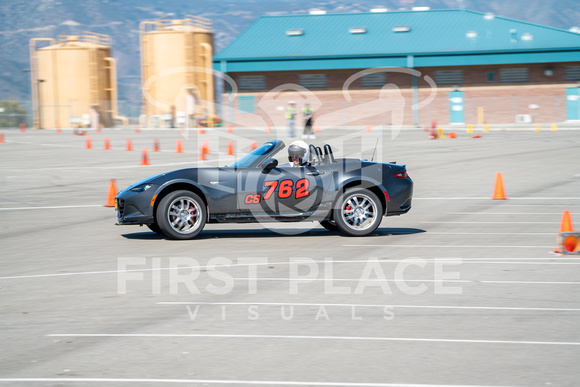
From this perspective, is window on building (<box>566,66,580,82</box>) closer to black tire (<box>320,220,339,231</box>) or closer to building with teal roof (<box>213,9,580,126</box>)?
building with teal roof (<box>213,9,580,126</box>)

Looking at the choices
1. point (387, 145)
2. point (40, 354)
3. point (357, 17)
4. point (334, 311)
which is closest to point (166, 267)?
point (334, 311)

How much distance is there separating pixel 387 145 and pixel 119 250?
1084 inches

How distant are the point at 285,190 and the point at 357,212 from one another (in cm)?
119

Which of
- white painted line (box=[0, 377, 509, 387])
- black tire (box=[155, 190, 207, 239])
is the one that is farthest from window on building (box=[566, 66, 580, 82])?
white painted line (box=[0, 377, 509, 387])

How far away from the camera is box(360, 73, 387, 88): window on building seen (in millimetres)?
62000

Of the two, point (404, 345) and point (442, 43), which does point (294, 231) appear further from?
point (442, 43)

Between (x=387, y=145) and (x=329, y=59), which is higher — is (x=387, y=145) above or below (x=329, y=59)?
below

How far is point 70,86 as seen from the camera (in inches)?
2776

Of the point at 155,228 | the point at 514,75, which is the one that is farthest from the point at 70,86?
the point at 155,228

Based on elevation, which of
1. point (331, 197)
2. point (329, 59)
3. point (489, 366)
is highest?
point (329, 59)

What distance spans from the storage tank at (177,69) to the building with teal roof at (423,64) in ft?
10.1

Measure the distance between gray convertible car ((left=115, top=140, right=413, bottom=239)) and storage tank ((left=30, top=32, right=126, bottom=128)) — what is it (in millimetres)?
58904

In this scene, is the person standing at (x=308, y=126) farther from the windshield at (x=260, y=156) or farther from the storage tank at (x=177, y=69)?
the windshield at (x=260, y=156)

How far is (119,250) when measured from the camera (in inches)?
445
